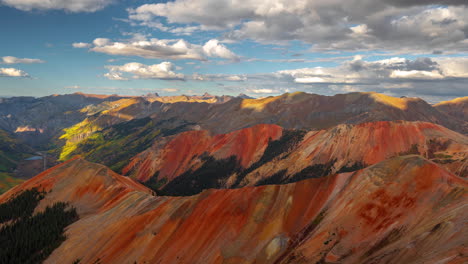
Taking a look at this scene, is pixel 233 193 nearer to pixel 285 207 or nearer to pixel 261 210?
pixel 261 210

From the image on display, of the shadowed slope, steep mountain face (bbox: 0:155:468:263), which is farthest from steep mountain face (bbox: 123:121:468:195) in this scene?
steep mountain face (bbox: 0:155:468:263)

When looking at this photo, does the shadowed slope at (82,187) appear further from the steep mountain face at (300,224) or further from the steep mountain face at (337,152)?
the steep mountain face at (337,152)

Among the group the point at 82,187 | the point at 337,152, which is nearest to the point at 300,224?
the point at 82,187

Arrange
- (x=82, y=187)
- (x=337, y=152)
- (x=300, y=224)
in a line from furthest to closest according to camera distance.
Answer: (x=337, y=152) < (x=82, y=187) < (x=300, y=224)

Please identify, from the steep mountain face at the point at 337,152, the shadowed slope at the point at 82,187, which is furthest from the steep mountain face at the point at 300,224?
the steep mountain face at the point at 337,152

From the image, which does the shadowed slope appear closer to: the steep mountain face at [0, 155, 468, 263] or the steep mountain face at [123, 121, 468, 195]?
the steep mountain face at [0, 155, 468, 263]

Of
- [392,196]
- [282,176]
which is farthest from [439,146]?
[392,196]

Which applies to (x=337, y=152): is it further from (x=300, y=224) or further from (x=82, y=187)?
(x=82, y=187)

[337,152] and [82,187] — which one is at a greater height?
[337,152]
